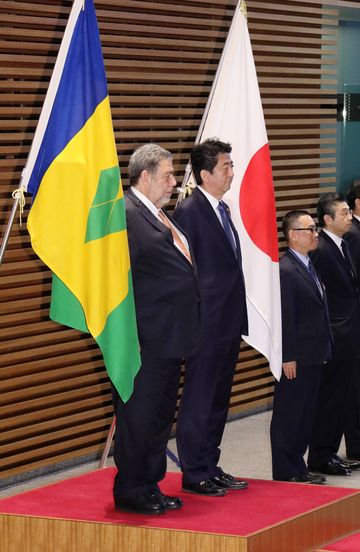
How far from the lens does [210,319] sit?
6035mm

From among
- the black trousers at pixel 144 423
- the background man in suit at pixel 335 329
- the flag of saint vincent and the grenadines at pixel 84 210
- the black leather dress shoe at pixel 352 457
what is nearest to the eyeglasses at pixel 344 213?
the background man in suit at pixel 335 329

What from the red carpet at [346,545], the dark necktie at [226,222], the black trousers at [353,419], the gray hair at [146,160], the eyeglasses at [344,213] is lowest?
the red carpet at [346,545]

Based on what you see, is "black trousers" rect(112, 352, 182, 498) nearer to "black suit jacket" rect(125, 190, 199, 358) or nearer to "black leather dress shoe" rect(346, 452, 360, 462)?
"black suit jacket" rect(125, 190, 199, 358)

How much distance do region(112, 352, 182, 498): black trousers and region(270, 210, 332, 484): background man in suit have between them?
143 centimetres

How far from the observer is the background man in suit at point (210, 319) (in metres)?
6.04

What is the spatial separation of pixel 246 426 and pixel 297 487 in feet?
9.95

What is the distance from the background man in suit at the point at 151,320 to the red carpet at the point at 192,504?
0.14m

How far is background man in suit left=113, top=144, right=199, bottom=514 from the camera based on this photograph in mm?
5523

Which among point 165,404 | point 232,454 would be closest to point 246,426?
point 232,454

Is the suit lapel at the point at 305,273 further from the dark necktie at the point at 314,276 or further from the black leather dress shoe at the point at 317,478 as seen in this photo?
the black leather dress shoe at the point at 317,478

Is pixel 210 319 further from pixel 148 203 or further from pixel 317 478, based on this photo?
pixel 317 478

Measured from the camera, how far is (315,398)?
278 inches

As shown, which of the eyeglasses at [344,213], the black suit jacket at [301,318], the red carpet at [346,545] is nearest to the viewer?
the red carpet at [346,545]

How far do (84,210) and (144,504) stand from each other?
128 cm
